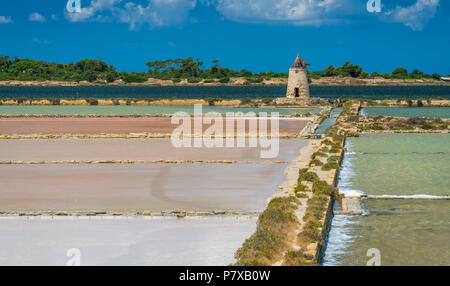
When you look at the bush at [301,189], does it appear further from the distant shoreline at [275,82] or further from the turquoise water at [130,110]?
the distant shoreline at [275,82]

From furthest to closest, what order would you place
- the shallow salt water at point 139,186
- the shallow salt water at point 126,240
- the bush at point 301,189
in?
the bush at point 301,189 → the shallow salt water at point 139,186 → the shallow salt water at point 126,240

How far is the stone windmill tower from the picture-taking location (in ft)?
144

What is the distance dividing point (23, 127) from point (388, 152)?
15.8 m

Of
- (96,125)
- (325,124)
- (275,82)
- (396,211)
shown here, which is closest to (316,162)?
(396,211)

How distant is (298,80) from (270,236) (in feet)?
119

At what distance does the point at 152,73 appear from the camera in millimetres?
176750

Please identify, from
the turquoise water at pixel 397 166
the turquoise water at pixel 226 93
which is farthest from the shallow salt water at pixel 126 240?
the turquoise water at pixel 226 93

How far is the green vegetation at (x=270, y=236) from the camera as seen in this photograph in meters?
8.01

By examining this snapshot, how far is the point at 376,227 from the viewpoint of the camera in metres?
10.2

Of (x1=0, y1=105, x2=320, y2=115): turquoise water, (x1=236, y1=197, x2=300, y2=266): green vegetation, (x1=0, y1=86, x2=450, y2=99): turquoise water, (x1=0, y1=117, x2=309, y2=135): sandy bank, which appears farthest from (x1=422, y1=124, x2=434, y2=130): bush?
(x1=0, y1=86, x2=450, y2=99): turquoise water

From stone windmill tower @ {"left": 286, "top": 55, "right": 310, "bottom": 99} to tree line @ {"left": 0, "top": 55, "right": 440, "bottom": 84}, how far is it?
383 feet

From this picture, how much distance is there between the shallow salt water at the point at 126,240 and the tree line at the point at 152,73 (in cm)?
15125

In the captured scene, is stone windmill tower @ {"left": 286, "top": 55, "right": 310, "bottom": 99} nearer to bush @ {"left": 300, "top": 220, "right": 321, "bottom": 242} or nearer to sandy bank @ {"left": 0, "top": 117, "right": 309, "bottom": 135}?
sandy bank @ {"left": 0, "top": 117, "right": 309, "bottom": 135}

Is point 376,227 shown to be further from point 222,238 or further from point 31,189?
point 31,189
